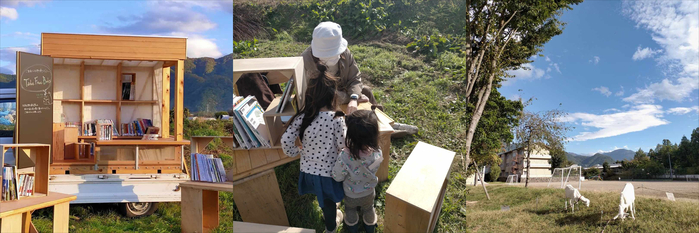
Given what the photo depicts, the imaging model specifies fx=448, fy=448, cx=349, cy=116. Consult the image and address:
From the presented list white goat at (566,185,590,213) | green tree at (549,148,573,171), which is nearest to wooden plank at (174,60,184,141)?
white goat at (566,185,590,213)

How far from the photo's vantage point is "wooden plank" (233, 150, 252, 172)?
2875 mm

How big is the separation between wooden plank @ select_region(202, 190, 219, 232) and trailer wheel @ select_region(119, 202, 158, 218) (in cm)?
129

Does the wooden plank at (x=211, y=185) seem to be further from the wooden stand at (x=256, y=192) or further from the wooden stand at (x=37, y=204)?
the wooden stand at (x=256, y=192)

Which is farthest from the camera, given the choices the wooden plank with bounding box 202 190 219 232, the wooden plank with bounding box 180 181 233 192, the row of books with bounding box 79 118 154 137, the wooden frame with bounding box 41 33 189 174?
the row of books with bounding box 79 118 154 137

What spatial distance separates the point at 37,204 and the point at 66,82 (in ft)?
9.60

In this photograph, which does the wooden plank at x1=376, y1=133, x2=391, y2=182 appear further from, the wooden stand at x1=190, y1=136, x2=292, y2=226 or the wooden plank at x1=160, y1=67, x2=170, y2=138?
the wooden plank at x1=160, y1=67, x2=170, y2=138

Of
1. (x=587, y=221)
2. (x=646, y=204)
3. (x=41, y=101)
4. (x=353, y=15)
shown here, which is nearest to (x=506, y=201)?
(x=587, y=221)

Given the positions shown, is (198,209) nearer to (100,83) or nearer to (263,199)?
(263,199)

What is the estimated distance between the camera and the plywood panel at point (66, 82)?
5.66 m

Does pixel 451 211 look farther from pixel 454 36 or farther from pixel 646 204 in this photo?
pixel 646 204

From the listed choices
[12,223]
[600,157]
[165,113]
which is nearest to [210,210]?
[12,223]

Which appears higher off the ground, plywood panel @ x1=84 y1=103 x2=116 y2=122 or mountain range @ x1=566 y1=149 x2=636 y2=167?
plywood panel @ x1=84 y1=103 x2=116 y2=122

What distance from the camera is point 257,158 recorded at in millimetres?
2879

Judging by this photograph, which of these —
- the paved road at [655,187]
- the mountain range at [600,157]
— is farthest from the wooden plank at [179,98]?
the mountain range at [600,157]
